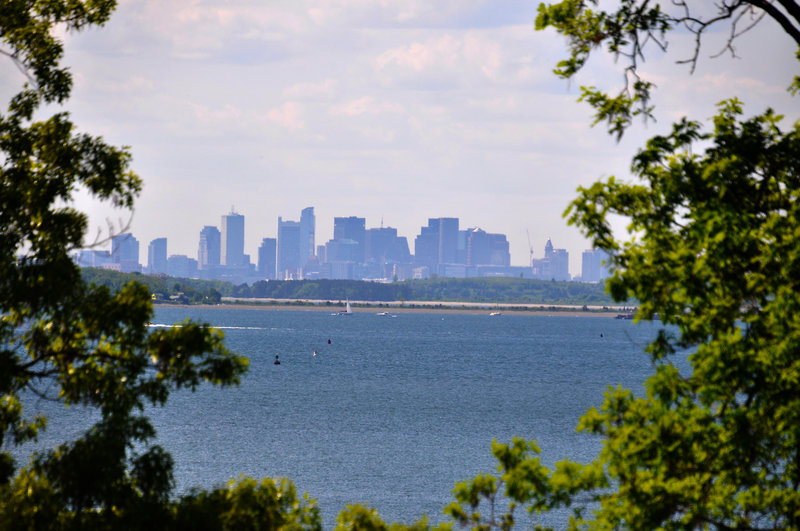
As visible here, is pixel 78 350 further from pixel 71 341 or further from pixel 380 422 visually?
pixel 380 422

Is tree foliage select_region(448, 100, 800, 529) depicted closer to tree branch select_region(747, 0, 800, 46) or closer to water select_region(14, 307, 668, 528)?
tree branch select_region(747, 0, 800, 46)

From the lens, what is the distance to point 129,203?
48.9 ft

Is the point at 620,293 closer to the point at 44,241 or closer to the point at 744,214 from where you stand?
the point at 744,214

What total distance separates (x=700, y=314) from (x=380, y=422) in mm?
68736

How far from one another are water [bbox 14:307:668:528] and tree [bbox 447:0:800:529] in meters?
16.1

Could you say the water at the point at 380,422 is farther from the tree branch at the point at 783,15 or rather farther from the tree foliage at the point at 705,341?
the tree branch at the point at 783,15

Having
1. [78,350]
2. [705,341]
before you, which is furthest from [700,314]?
[78,350]

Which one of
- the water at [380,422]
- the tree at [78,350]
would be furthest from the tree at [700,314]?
the water at [380,422]

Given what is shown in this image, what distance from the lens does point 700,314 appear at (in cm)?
1402

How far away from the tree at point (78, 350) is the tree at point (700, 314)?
4.41 m

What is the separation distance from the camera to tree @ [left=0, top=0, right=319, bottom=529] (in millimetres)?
12320

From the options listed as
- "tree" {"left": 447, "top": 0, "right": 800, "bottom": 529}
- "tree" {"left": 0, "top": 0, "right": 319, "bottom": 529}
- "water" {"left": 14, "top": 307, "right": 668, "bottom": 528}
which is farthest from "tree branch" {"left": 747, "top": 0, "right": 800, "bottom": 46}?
"water" {"left": 14, "top": 307, "right": 668, "bottom": 528}

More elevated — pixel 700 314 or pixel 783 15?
pixel 783 15

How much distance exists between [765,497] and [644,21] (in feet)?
24.4
